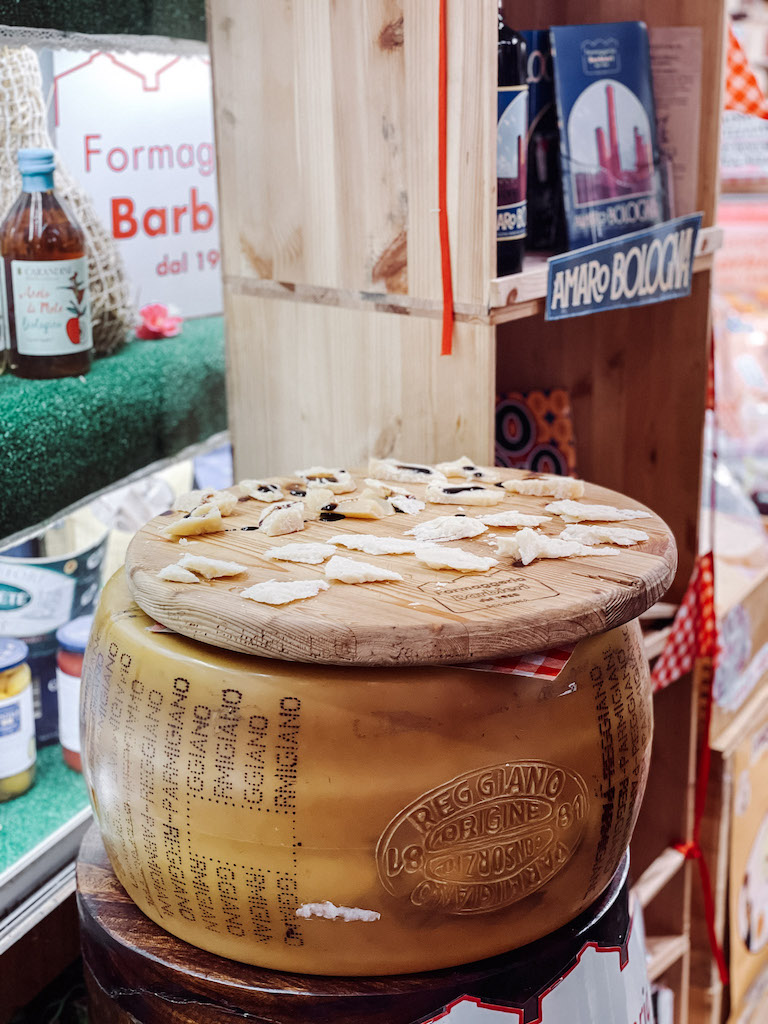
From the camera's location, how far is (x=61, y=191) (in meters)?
1.41

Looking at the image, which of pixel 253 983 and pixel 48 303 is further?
pixel 48 303

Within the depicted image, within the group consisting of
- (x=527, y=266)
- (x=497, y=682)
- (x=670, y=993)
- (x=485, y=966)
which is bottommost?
(x=670, y=993)

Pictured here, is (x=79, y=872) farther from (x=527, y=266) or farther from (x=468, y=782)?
(x=527, y=266)

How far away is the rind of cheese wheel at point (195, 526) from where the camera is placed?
40.2 inches

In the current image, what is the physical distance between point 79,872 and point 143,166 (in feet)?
3.24

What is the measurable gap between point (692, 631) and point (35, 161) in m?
1.17

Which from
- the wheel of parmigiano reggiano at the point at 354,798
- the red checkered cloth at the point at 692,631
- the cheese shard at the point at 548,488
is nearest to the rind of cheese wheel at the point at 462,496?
the cheese shard at the point at 548,488

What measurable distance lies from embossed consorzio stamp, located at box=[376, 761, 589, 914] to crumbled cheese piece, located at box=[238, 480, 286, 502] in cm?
42

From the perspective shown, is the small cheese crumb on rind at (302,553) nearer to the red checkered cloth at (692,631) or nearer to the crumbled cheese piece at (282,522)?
the crumbled cheese piece at (282,522)

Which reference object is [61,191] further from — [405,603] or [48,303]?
[405,603]

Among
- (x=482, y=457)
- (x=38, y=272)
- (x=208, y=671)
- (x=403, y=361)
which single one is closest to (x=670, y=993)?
(x=482, y=457)

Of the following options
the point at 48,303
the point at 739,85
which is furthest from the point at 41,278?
the point at 739,85

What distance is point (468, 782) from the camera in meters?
0.83

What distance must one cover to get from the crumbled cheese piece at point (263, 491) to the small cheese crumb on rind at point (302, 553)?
173mm
